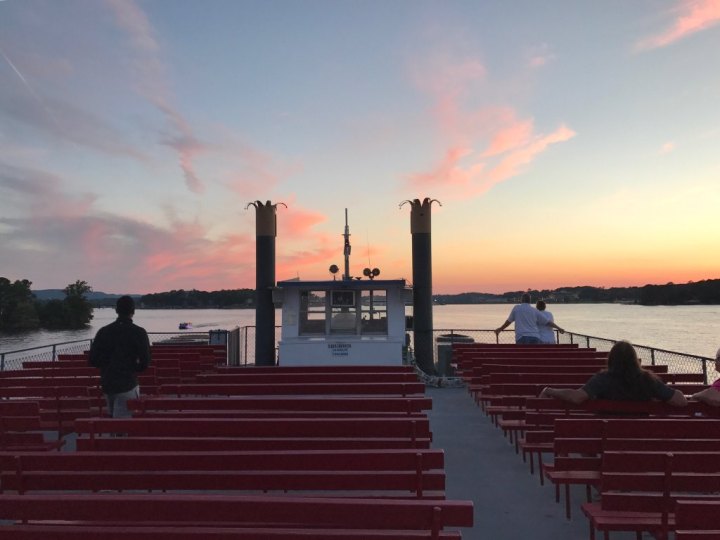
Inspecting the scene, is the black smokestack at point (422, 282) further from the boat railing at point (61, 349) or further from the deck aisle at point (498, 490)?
the boat railing at point (61, 349)

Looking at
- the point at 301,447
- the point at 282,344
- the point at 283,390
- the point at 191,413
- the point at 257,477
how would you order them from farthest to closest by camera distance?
1. the point at 282,344
2. the point at 283,390
3. the point at 191,413
4. the point at 301,447
5. the point at 257,477

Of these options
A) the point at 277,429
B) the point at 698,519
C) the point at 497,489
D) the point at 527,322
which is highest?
the point at 527,322

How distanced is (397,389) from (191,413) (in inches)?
87.8

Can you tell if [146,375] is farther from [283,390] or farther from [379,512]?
[379,512]

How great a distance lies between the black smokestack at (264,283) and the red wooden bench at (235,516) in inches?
489

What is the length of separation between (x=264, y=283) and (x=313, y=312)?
92.5 inches

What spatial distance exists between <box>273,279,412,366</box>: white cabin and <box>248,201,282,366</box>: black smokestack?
154cm

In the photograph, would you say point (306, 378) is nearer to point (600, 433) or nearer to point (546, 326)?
point (600, 433)

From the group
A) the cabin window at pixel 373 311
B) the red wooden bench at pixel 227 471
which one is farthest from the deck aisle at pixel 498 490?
the cabin window at pixel 373 311

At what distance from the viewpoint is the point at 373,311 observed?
13562mm

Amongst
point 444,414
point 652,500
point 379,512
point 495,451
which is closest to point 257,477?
point 379,512

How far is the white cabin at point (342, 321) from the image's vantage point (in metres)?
13.1

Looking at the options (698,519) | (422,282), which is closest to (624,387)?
(698,519)

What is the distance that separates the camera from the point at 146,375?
8508 millimetres
